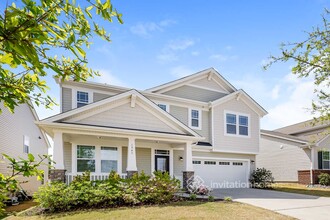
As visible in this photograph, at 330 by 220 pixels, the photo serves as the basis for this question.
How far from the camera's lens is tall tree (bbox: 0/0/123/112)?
5.16ft

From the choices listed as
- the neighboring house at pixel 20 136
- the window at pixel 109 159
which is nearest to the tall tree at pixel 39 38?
the window at pixel 109 159

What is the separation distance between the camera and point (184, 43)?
12688 millimetres

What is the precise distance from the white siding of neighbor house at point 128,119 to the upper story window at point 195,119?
3.85 metres

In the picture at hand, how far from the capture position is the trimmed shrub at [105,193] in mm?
10328

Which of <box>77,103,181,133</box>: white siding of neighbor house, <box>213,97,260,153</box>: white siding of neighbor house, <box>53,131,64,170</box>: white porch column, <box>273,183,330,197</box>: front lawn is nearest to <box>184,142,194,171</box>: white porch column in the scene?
<box>77,103,181,133</box>: white siding of neighbor house

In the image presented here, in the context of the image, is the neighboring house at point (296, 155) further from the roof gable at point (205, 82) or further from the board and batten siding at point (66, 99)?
the board and batten siding at point (66, 99)

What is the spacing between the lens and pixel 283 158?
1021 inches

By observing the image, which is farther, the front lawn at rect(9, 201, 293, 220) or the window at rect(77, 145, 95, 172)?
the window at rect(77, 145, 95, 172)

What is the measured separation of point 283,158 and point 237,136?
29.8 feet

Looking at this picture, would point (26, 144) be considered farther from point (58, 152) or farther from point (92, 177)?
point (58, 152)

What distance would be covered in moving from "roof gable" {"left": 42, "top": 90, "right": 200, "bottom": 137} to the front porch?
2.18ft

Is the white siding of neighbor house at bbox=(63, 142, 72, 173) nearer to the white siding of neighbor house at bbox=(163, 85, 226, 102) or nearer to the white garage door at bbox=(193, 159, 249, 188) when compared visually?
the white siding of neighbor house at bbox=(163, 85, 226, 102)

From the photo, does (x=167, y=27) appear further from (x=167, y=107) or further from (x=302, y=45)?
(x=167, y=107)

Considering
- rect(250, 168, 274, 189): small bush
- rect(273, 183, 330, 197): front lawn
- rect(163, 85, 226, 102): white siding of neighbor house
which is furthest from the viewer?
rect(250, 168, 274, 189): small bush
